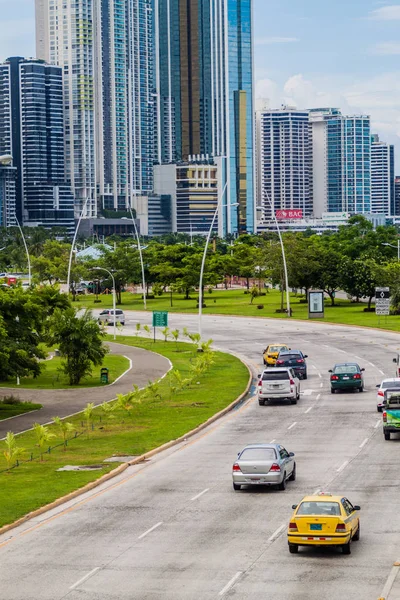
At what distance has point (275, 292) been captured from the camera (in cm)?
15825

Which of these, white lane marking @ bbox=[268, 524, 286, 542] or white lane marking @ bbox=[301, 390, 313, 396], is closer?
white lane marking @ bbox=[268, 524, 286, 542]

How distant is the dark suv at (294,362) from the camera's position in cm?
6731

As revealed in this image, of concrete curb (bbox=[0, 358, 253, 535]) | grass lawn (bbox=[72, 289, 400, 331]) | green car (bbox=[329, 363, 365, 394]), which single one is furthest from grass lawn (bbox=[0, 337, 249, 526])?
grass lawn (bbox=[72, 289, 400, 331])

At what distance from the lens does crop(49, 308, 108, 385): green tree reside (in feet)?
219

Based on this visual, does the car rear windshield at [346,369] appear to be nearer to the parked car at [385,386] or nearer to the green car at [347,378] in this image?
the green car at [347,378]

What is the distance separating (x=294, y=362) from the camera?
221 ft

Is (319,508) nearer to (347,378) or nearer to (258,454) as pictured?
(258,454)

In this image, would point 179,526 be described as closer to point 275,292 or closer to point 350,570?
point 350,570

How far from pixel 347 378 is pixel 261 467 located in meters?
26.1

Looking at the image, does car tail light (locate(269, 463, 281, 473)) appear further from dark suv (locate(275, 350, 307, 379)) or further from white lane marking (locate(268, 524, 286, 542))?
dark suv (locate(275, 350, 307, 379))

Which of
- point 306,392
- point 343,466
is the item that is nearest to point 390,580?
point 343,466

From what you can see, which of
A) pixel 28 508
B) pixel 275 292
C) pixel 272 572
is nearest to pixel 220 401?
pixel 28 508

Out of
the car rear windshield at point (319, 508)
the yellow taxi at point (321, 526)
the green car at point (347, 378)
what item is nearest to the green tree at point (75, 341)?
the green car at point (347, 378)

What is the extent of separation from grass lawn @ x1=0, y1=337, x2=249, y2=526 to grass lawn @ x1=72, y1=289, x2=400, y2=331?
3604 centimetres
